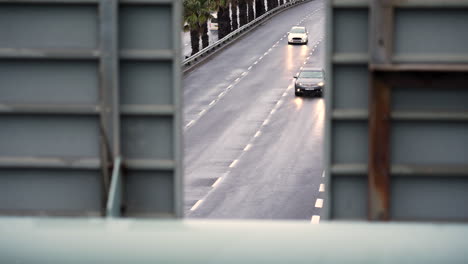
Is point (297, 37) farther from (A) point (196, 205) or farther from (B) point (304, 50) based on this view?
(A) point (196, 205)

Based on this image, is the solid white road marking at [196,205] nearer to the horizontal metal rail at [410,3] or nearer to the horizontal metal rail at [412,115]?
the horizontal metal rail at [412,115]

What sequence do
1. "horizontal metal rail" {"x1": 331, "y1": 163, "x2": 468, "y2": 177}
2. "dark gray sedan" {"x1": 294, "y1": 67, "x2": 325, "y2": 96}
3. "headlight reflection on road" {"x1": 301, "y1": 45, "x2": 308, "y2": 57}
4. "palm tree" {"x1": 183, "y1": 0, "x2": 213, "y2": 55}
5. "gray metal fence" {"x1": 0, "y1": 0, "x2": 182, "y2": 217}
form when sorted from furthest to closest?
"headlight reflection on road" {"x1": 301, "y1": 45, "x2": 308, "y2": 57} → "palm tree" {"x1": 183, "y1": 0, "x2": 213, "y2": 55} → "dark gray sedan" {"x1": 294, "y1": 67, "x2": 325, "y2": 96} → "gray metal fence" {"x1": 0, "y1": 0, "x2": 182, "y2": 217} → "horizontal metal rail" {"x1": 331, "y1": 163, "x2": 468, "y2": 177}

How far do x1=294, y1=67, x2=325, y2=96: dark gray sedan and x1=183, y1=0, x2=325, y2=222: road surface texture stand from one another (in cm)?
64

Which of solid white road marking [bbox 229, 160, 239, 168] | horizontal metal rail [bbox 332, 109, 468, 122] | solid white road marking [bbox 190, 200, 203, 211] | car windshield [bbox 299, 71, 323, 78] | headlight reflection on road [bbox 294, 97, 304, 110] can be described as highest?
horizontal metal rail [bbox 332, 109, 468, 122]

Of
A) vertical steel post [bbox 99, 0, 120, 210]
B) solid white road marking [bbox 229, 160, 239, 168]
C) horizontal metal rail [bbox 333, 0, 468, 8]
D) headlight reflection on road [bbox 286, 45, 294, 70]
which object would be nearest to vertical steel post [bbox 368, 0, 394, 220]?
horizontal metal rail [bbox 333, 0, 468, 8]

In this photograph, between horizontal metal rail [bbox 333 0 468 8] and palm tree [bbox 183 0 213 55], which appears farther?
palm tree [bbox 183 0 213 55]

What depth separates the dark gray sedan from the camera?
66625mm

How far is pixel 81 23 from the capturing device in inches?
570

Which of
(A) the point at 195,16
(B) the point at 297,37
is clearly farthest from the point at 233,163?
(B) the point at 297,37

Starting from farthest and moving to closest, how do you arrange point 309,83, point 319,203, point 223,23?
point 223,23 < point 309,83 < point 319,203

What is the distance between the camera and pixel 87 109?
569 inches

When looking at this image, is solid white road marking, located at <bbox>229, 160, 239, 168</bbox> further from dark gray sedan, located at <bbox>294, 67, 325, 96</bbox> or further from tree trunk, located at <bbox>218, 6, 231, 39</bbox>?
tree trunk, located at <bbox>218, 6, 231, 39</bbox>

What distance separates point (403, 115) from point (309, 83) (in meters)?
52.8

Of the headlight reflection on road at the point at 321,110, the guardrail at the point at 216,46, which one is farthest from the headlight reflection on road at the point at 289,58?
the headlight reflection on road at the point at 321,110
